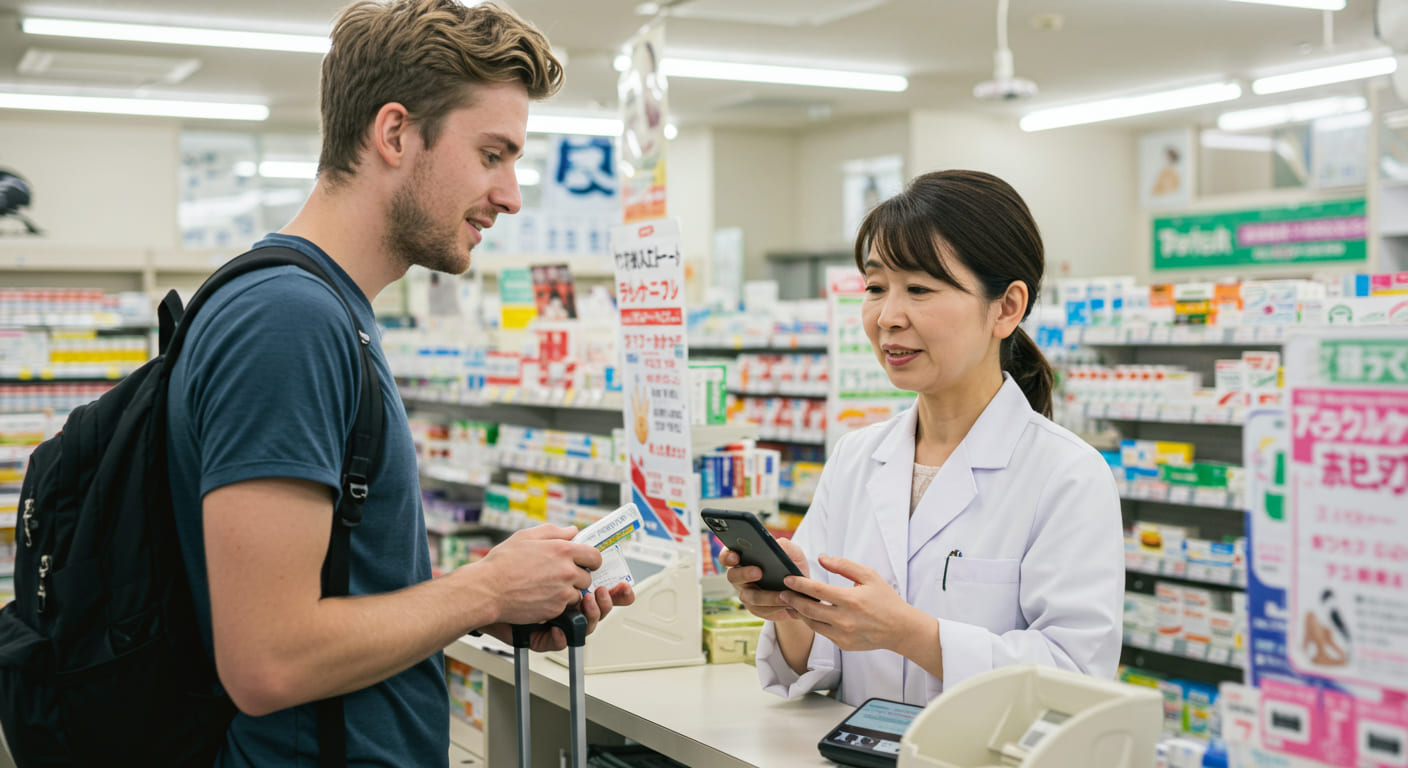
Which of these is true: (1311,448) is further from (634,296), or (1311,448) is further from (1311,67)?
(1311,67)

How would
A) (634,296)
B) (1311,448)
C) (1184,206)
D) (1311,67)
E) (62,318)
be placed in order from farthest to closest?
(1184,206)
(1311,67)
(62,318)
(634,296)
(1311,448)

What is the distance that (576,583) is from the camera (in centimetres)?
177

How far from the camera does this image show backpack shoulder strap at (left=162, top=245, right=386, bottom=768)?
1.51 m

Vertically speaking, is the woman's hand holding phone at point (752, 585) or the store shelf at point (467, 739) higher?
the woman's hand holding phone at point (752, 585)

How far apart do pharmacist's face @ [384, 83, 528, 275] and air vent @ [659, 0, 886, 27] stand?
6.18 meters

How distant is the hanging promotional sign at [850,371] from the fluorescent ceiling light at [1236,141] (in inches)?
387

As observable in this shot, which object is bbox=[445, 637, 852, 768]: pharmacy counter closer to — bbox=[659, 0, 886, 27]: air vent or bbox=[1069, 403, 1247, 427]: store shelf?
bbox=[1069, 403, 1247, 427]: store shelf

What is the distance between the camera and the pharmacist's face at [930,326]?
2162 millimetres

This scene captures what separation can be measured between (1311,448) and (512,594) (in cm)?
103

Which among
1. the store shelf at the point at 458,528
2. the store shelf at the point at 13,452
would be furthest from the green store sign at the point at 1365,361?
the store shelf at the point at 13,452

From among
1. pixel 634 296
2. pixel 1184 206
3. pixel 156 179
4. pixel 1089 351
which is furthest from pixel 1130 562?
pixel 156 179

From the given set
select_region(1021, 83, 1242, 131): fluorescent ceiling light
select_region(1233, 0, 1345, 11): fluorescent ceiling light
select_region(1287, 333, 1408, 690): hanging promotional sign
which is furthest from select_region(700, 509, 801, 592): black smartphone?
select_region(1021, 83, 1242, 131): fluorescent ceiling light

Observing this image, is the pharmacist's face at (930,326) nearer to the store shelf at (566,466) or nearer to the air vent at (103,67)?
the store shelf at (566,466)

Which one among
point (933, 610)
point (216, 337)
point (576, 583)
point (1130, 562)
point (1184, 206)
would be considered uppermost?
point (1184, 206)
